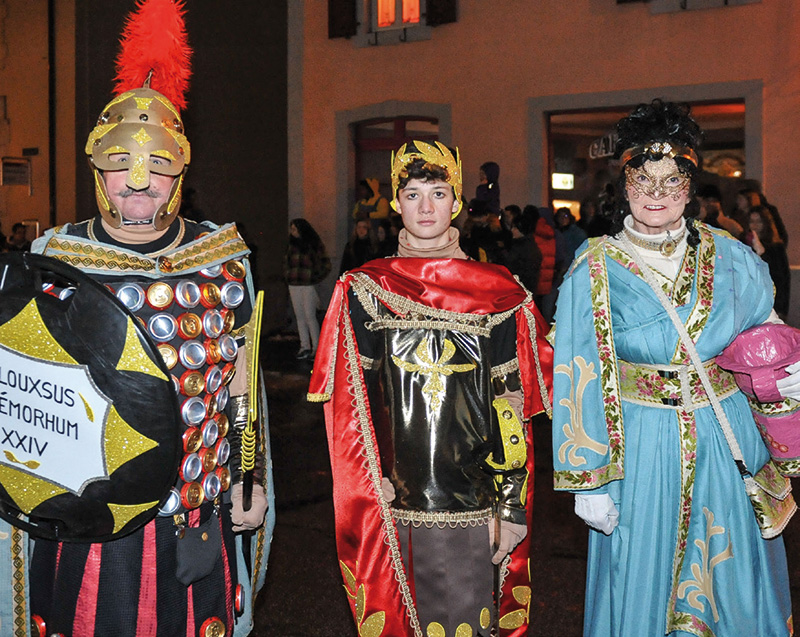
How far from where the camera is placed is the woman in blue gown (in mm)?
3166

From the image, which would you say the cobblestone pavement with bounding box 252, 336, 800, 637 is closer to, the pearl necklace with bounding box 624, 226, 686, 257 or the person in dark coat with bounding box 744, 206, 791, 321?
the pearl necklace with bounding box 624, 226, 686, 257

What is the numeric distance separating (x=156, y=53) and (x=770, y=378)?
2108 mm

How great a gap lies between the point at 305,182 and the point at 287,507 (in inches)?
401

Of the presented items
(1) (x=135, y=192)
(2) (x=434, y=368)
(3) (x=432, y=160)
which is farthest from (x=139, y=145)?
(2) (x=434, y=368)

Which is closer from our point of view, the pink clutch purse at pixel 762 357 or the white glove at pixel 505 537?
the pink clutch purse at pixel 762 357

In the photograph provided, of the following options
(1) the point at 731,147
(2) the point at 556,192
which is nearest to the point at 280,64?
(2) the point at 556,192

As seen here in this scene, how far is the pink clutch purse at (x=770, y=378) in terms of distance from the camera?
3035mm

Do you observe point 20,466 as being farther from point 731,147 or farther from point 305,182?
point 305,182

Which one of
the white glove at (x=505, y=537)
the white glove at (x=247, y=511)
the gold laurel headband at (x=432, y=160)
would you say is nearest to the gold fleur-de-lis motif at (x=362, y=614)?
the white glove at (x=505, y=537)

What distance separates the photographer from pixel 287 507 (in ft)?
20.7

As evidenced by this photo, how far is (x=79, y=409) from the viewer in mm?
2451

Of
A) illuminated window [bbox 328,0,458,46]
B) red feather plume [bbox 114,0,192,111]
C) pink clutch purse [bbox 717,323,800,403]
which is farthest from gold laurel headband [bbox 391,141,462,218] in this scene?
illuminated window [bbox 328,0,458,46]

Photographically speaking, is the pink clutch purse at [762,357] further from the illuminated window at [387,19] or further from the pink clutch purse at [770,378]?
the illuminated window at [387,19]

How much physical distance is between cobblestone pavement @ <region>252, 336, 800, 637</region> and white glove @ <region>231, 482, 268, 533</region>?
1.72 metres
